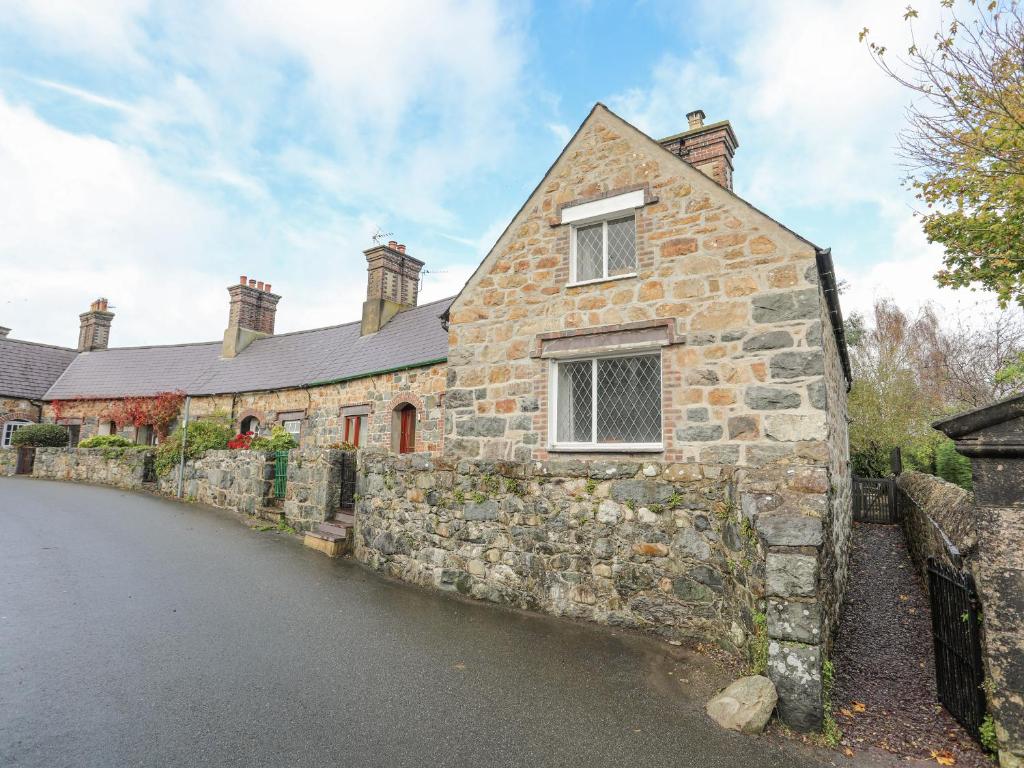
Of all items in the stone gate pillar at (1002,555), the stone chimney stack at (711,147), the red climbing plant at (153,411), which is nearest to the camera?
the stone gate pillar at (1002,555)

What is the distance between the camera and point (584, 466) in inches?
276

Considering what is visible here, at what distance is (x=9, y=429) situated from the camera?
26422mm

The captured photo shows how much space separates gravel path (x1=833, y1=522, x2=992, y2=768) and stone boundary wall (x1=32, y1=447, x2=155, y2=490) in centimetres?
1949

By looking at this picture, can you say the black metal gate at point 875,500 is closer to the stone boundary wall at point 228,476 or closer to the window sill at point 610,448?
the window sill at point 610,448

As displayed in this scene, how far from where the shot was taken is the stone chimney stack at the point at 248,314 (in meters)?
25.9

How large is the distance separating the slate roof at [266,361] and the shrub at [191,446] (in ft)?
10.0

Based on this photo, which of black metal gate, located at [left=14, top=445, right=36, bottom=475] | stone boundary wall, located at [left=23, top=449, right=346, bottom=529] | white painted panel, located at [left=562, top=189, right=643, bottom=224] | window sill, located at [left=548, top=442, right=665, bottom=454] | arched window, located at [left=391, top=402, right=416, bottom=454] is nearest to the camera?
window sill, located at [left=548, top=442, right=665, bottom=454]

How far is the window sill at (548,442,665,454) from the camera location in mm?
7457

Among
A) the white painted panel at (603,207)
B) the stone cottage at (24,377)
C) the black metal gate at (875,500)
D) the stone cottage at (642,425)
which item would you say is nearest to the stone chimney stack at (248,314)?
the stone cottage at (24,377)

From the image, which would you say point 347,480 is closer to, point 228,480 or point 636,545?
point 228,480

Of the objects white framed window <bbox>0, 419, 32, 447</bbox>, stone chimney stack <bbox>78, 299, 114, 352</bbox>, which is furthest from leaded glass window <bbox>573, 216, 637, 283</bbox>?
stone chimney stack <bbox>78, 299, 114, 352</bbox>

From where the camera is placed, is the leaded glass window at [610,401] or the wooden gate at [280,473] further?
the wooden gate at [280,473]

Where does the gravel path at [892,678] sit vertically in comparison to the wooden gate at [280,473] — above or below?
below

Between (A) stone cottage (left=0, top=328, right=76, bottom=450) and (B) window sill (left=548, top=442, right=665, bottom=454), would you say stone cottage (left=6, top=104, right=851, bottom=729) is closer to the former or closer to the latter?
(B) window sill (left=548, top=442, right=665, bottom=454)
